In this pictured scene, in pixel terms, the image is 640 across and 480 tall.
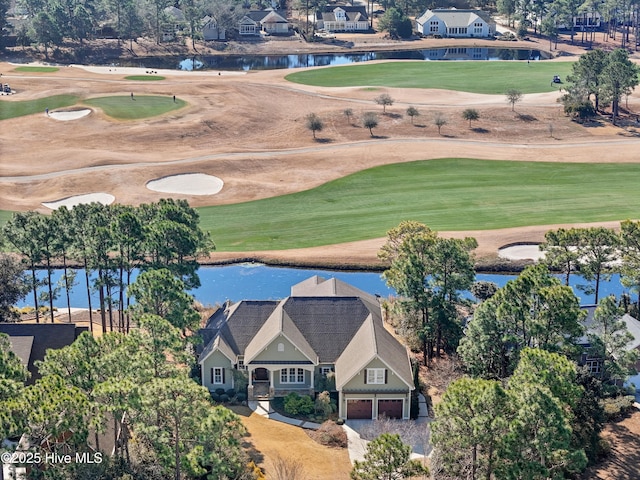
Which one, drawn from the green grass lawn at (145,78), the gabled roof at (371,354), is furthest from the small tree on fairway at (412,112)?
the gabled roof at (371,354)

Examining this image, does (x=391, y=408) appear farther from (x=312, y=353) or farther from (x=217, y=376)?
(x=217, y=376)

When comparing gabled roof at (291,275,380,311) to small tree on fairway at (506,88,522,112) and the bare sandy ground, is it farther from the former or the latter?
small tree on fairway at (506,88,522,112)

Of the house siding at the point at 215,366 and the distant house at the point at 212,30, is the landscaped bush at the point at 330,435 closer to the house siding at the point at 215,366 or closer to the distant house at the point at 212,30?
the house siding at the point at 215,366

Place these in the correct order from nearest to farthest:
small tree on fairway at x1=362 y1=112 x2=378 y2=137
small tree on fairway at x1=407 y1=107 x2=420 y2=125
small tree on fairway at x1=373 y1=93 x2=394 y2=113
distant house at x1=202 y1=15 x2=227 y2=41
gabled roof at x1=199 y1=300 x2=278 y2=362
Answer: gabled roof at x1=199 y1=300 x2=278 y2=362, small tree on fairway at x1=362 y1=112 x2=378 y2=137, small tree on fairway at x1=407 y1=107 x2=420 y2=125, small tree on fairway at x1=373 y1=93 x2=394 y2=113, distant house at x1=202 y1=15 x2=227 y2=41

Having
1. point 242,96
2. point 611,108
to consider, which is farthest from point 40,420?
point 611,108

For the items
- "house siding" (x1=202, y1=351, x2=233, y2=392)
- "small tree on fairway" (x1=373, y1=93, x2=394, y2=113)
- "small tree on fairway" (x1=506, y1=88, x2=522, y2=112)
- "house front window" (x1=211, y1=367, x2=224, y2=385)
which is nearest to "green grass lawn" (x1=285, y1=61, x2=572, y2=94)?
Answer: "small tree on fairway" (x1=506, y1=88, x2=522, y2=112)

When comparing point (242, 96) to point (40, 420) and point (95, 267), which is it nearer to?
point (95, 267)
